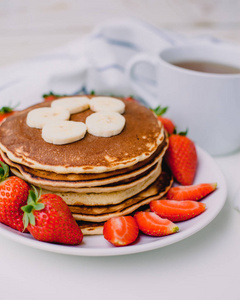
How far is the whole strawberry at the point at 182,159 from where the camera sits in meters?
1.21

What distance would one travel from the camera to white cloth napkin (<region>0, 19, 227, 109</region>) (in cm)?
188

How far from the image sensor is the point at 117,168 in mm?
971

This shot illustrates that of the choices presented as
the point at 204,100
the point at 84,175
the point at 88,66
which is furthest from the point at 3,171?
the point at 88,66

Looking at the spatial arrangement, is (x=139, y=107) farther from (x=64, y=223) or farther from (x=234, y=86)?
(x=64, y=223)

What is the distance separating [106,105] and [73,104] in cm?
12

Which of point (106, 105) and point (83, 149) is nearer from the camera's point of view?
point (83, 149)

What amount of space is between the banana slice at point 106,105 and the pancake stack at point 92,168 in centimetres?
13

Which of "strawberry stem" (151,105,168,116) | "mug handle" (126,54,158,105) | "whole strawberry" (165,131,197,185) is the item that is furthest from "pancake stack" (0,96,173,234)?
"mug handle" (126,54,158,105)

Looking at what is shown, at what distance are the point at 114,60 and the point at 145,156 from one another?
1.18 metres

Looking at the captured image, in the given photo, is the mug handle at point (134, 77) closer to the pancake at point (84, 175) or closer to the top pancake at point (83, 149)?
the top pancake at point (83, 149)

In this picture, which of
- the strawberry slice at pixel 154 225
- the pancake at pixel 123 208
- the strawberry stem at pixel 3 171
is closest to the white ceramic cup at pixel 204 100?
the pancake at pixel 123 208

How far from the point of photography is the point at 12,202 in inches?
36.2

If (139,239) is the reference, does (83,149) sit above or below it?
above

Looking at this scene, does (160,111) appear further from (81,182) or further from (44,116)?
(81,182)
